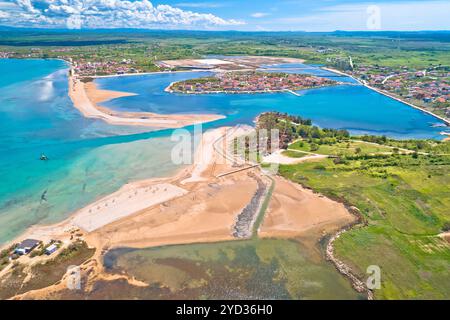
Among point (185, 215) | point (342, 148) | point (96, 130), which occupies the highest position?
point (96, 130)

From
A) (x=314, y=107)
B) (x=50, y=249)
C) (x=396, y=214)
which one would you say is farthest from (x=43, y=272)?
(x=314, y=107)

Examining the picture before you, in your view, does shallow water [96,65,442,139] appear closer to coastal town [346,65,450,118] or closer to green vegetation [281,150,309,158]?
coastal town [346,65,450,118]

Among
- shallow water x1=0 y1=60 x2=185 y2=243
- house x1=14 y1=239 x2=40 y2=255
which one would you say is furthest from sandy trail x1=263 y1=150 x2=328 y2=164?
house x1=14 y1=239 x2=40 y2=255

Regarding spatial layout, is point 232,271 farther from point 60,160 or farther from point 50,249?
point 60,160

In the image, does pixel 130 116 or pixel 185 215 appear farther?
pixel 130 116

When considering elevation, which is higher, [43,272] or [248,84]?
[248,84]

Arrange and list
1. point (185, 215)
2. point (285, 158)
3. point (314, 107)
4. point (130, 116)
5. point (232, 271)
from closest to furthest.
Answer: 1. point (232, 271)
2. point (185, 215)
3. point (285, 158)
4. point (130, 116)
5. point (314, 107)
